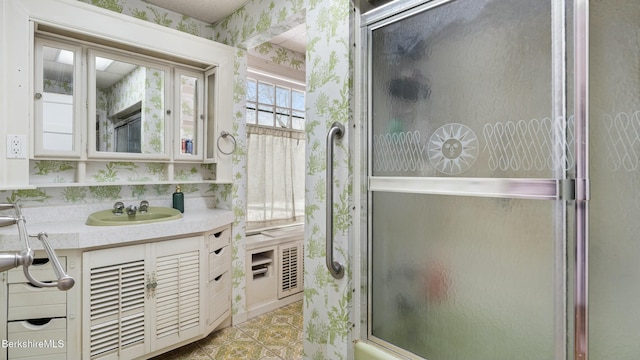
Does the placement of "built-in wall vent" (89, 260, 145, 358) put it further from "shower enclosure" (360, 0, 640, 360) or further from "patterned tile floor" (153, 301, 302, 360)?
"shower enclosure" (360, 0, 640, 360)

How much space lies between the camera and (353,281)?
1440 millimetres

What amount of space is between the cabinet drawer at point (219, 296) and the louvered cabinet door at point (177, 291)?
12 centimetres

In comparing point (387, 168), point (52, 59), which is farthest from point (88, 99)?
point (387, 168)

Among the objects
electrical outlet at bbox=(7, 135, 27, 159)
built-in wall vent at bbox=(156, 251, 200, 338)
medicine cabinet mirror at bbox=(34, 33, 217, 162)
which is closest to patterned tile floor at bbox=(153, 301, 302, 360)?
built-in wall vent at bbox=(156, 251, 200, 338)

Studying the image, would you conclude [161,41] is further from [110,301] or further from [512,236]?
[512,236]

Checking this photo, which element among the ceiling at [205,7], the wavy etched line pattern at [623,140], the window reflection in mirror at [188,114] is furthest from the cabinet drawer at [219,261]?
the wavy etched line pattern at [623,140]

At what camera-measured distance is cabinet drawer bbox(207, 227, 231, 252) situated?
2.37 meters

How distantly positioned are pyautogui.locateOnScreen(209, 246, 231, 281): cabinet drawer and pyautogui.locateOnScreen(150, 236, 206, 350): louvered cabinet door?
0.11m

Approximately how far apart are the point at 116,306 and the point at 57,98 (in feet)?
4.40

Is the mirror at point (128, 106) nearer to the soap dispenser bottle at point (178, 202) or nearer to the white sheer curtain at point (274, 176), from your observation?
the soap dispenser bottle at point (178, 202)

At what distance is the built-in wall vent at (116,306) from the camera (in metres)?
1.83

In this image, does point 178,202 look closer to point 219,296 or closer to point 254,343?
point 219,296

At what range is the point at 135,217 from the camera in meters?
2.33

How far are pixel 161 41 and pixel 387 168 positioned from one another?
6.40 ft
